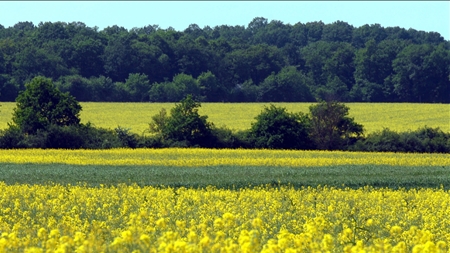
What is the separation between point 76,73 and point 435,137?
5436cm

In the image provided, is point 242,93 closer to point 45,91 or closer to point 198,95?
point 198,95

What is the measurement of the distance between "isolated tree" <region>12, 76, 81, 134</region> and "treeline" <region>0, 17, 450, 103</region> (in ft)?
111

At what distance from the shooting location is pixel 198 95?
89.8 meters

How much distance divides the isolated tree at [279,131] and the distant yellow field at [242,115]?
30.1ft

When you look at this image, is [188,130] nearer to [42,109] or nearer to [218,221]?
Result: [42,109]

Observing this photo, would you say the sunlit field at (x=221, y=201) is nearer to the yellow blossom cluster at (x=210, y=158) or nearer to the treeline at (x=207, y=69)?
the yellow blossom cluster at (x=210, y=158)

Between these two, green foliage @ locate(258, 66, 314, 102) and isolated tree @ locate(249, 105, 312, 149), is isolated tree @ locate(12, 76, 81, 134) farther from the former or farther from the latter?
green foliage @ locate(258, 66, 314, 102)

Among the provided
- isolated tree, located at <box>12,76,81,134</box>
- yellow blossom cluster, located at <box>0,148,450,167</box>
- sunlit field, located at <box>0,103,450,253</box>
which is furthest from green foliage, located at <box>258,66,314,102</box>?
yellow blossom cluster, located at <box>0,148,450,167</box>

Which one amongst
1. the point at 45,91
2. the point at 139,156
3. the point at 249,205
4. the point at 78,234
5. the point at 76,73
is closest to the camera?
the point at 78,234

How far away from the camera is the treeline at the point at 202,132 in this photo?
155ft

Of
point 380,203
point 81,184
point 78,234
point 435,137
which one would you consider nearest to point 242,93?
point 435,137

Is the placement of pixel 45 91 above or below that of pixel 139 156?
above

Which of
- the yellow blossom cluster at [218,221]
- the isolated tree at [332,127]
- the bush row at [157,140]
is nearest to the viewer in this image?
the yellow blossom cluster at [218,221]

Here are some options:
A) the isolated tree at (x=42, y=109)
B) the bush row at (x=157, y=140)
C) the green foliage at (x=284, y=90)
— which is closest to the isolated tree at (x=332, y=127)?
the bush row at (x=157, y=140)
